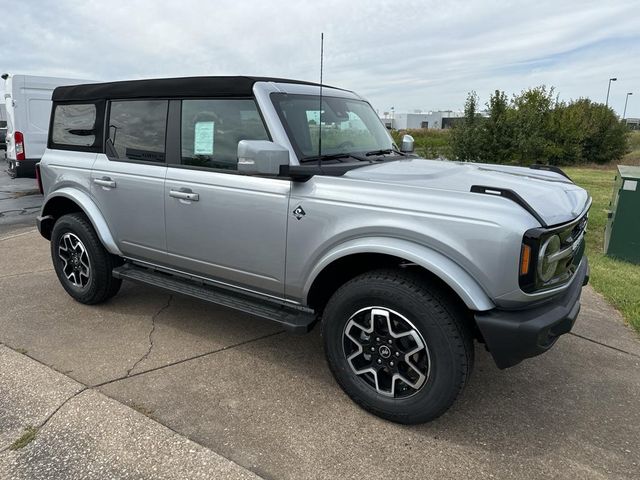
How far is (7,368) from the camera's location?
Answer: 333 centimetres

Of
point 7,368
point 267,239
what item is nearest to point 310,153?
point 267,239

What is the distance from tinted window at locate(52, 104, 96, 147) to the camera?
4277 millimetres

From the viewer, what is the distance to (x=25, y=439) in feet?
8.52

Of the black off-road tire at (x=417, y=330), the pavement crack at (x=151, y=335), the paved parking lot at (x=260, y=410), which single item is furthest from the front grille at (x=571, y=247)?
the pavement crack at (x=151, y=335)

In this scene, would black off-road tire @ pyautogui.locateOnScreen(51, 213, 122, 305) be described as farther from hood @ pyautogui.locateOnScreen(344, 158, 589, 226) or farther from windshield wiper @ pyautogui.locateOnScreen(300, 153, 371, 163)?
hood @ pyautogui.locateOnScreen(344, 158, 589, 226)

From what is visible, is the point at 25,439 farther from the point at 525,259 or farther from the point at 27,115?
the point at 27,115

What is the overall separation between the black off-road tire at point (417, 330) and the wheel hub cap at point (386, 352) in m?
0.02

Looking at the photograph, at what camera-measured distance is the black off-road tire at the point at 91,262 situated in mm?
4227

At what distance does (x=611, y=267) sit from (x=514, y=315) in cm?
Answer: 442

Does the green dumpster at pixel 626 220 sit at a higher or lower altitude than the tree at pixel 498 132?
lower

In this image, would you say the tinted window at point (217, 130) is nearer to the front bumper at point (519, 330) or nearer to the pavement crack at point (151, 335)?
the pavement crack at point (151, 335)

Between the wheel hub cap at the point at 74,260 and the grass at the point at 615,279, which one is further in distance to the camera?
the grass at the point at 615,279

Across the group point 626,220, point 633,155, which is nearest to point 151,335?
point 626,220

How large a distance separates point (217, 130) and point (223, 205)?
0.55 meters
